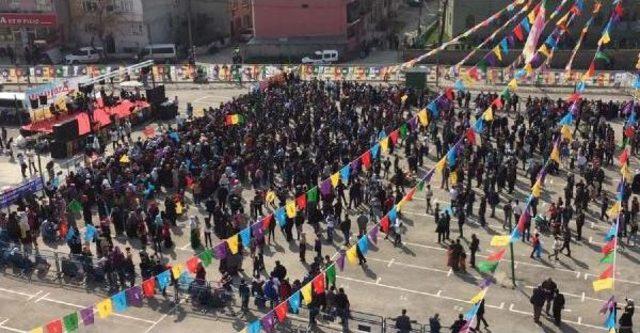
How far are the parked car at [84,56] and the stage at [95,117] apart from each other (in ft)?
71.1

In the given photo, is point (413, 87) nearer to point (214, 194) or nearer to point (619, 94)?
point (619, 94)

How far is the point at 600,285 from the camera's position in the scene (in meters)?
17.9

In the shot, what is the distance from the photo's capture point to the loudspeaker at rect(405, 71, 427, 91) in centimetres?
4725

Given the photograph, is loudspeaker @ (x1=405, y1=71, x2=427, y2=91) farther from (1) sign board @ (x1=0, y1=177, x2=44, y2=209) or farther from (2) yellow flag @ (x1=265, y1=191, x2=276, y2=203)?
(1) sign board @ (x1=0, y1=177, x2=44, y2=209)

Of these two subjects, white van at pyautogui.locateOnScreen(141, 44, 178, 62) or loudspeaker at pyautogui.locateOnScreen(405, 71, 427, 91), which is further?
white van at pyautogui.locateOnScreen(141, 44, 178, 62)

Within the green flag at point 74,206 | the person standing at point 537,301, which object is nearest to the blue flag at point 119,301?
the green flag at point 74,206

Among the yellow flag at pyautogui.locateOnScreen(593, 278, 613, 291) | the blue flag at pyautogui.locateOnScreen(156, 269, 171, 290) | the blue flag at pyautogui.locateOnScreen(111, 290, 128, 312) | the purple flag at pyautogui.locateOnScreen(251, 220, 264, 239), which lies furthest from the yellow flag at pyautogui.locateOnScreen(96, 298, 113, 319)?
the yellow flag at pyautogui.locateOnScreen(593, 278, 613, 291)

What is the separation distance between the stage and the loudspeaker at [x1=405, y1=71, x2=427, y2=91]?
1663 cm

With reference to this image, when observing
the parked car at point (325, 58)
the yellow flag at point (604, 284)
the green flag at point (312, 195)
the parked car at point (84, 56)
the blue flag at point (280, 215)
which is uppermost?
the parked car at point (84, 56)

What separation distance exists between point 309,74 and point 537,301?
34466 millimetres

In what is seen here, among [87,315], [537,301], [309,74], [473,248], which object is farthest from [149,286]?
[309,74]

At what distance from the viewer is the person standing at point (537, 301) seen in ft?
68.5

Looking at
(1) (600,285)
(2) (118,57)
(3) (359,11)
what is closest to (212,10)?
(2) (118,57)

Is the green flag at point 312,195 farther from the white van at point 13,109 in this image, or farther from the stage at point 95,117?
the white van at point 13,109
